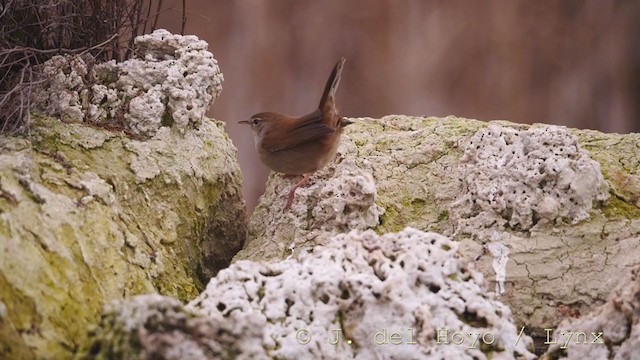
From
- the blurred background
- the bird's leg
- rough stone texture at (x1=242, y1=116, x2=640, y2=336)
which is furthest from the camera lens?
the blurred background

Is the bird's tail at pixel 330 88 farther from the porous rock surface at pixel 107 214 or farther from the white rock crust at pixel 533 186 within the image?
the white rock crust at pixel 533 186

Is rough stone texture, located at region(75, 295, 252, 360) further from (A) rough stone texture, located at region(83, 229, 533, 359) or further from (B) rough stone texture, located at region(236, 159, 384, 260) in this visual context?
(B) rough stone texture, located at region(236, 159, 384, 260)

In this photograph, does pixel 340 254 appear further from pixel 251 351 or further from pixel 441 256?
pixel 251 351

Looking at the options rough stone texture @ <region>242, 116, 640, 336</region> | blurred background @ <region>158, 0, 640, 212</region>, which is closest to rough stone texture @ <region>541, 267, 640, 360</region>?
rough stone texture @ <region>242, 116, 640, 336</region>

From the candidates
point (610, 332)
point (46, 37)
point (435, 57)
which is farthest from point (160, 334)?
point (435, 57)

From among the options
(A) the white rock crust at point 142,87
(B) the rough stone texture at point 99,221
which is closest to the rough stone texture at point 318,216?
(B) the rough stone texture at point 99,221

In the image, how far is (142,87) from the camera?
2256mm

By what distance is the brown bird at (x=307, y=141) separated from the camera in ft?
7.70

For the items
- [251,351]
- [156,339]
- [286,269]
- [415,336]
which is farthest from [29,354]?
[415,336]

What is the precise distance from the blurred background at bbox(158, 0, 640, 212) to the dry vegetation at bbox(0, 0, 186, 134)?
157 centimetres

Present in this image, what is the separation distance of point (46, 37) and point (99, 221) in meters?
0.59

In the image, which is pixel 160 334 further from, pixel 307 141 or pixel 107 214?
pixel 307 141

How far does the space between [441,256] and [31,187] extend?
0.77 m

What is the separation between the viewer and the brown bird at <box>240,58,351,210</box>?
2346 mm
